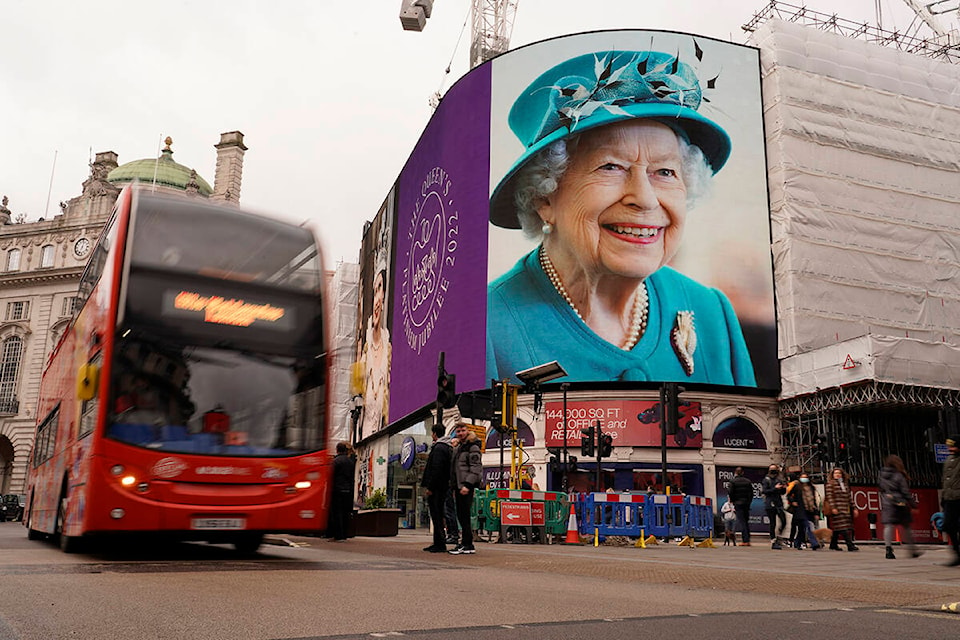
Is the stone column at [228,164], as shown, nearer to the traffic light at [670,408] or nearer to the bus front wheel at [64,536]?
the traffic light at [670,408]

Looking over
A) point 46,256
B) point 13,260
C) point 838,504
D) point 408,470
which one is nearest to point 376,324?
point 408,470

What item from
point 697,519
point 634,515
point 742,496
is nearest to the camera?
point 634,515

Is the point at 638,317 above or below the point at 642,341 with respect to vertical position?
above

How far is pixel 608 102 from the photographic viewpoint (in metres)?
35.1

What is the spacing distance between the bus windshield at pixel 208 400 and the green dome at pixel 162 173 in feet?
168

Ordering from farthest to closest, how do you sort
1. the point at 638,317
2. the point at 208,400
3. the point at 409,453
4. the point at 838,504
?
1. the point at 409,453
2. the point at 638,317
3. the point at 838,504
4. the point at 208,400

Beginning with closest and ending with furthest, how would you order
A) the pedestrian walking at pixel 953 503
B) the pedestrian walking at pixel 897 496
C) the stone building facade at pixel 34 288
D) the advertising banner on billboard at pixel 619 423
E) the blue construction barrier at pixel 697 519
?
the pedestrian walking at pixel 953 503
the pedestrian walking at pixel 897 496
the blue construction barrier at pixel 697 519
the advertising banner on billboard at pixel 619 423
the stone building facade at pixel 34 288

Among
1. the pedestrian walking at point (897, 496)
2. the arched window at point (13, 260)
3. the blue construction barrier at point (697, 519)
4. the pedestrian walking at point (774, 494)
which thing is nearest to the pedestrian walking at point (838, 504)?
the pedestrian walking at point (774, 494)

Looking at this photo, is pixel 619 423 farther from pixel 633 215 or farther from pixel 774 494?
pixel 774 494

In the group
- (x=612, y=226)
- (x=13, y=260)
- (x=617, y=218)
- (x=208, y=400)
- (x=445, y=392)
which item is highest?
(x=13, y=260)

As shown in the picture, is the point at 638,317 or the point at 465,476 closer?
the point at 465,476

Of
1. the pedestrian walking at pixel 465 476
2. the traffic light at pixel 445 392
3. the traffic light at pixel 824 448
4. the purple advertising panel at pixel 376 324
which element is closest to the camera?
the pedestrian walking at pixel 465 476

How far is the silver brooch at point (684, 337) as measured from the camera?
33.3 m

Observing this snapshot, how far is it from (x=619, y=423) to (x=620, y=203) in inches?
340
